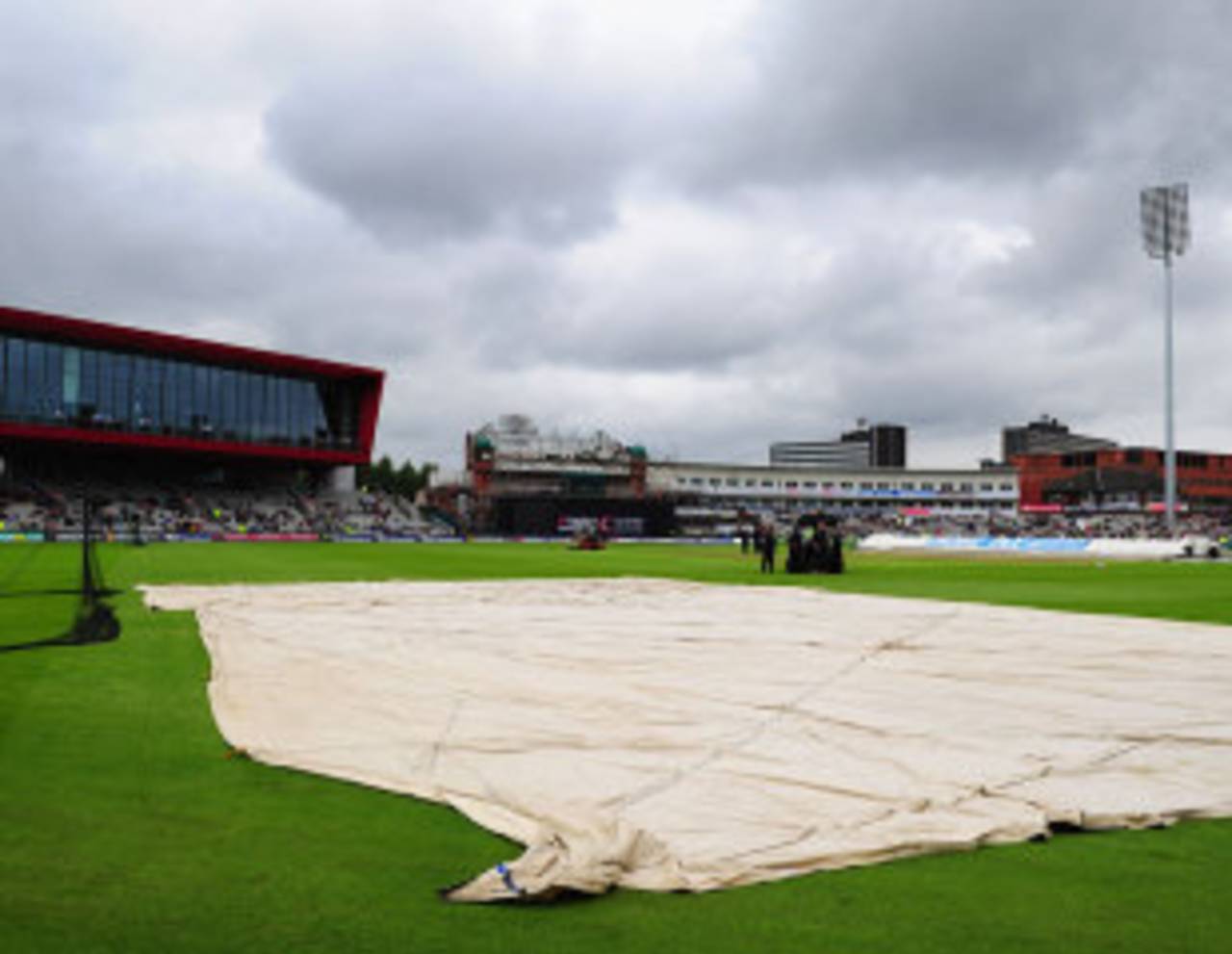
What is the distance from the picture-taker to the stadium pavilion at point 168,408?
68.1 metres

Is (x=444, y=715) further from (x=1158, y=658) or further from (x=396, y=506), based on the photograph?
(x=396, y=506)

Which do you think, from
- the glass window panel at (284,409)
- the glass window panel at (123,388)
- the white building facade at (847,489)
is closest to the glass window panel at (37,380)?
the glass window panel at (123,388)

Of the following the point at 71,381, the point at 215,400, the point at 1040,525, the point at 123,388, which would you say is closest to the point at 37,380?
the point at 71,381

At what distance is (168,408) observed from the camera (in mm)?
74125

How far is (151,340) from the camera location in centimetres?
7225

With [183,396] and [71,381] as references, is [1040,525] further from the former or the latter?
[71,381]

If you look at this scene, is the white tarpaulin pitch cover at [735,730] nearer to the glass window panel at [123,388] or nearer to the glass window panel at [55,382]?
the glass window panel at [55,382]

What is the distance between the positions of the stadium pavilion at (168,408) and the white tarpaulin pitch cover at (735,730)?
214 feet

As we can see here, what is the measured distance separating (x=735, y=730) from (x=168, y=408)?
76264 millimetres

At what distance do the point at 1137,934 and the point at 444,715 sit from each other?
17.3 ft

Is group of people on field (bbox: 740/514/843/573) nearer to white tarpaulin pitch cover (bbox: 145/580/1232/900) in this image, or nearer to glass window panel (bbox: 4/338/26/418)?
white tarpaulin pitch cover (bbox: 145/580/1232/900)

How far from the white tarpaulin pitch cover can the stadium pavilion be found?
6513cm

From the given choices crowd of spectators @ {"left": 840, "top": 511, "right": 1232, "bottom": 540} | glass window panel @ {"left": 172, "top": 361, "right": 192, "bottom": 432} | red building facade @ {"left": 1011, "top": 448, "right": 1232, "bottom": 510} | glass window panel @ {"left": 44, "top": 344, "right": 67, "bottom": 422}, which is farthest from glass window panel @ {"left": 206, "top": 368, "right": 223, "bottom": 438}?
red building facade @ {"left": 1011, "top": 448, "right": 1232, "bottom": 510}

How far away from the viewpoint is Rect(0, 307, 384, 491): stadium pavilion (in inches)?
2682
